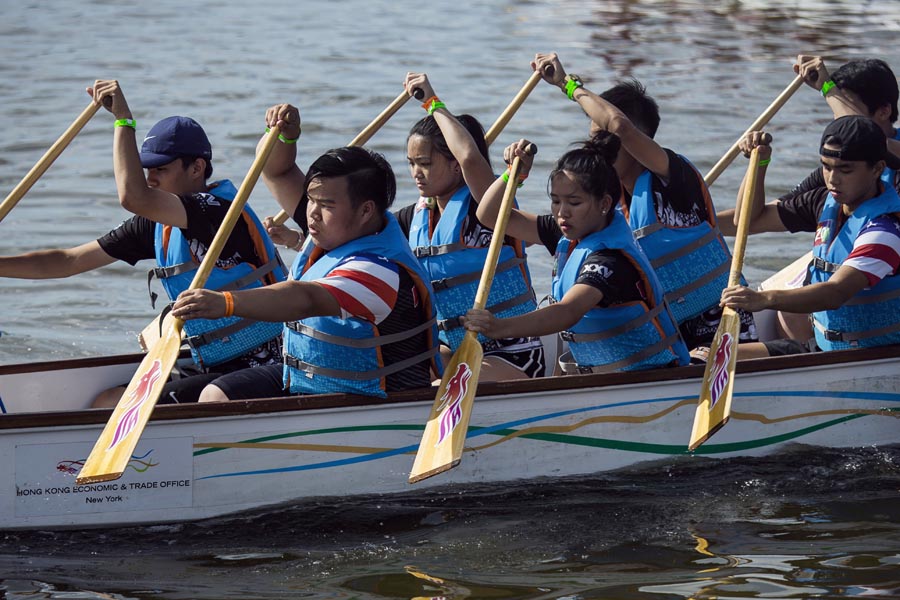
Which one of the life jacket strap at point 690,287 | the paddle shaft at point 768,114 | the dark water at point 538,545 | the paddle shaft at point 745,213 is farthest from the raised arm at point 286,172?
the paddle shaft at point 768,114

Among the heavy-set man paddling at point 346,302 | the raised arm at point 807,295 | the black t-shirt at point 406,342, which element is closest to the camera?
the heavy-set man paddling at point 346,302

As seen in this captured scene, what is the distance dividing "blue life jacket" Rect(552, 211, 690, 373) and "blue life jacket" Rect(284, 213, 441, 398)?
644 millimetres

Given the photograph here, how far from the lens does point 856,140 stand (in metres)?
5.68

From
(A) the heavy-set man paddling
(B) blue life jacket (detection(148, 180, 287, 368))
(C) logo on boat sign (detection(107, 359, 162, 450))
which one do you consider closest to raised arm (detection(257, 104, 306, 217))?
(B) blue life jacket (detection(148, 180, 287, 368))

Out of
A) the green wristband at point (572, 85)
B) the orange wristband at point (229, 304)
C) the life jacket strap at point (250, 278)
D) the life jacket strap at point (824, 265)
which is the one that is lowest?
the life jacket strap at point (824, 265)

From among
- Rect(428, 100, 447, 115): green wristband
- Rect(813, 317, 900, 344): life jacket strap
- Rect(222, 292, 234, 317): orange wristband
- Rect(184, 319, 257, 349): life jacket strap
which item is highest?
Rect(428, 100, 447, 115): green wristband

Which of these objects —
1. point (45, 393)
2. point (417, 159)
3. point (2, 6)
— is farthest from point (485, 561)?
point (2, 6)

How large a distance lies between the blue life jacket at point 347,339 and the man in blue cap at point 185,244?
1.12 ft

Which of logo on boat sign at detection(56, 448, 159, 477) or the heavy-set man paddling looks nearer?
the heavy-set man paddling

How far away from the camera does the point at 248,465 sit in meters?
5.29

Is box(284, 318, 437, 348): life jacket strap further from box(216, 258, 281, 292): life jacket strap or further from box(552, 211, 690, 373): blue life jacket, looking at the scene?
box(552, 211, 690, 373): blue life jacket

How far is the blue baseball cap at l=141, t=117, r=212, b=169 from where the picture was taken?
17.9ft

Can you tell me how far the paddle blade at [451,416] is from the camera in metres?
5.10

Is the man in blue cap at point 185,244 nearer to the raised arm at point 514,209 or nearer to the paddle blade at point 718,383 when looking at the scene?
the raised arm at point 514,209
